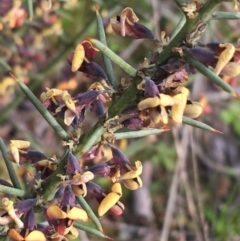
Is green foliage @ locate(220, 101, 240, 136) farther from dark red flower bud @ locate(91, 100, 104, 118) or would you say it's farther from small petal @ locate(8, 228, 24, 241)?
small petal @ locate(8, 228, 24, 241)

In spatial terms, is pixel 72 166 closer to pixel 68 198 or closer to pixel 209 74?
pixel 68 198

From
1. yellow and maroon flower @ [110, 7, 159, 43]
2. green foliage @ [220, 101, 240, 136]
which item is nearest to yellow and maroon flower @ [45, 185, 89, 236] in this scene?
yellow and maroon flower @ [110, 7, 159, 43]

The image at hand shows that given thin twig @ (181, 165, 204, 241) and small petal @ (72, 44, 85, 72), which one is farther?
thin twig @ (181, 165, 204, 241)

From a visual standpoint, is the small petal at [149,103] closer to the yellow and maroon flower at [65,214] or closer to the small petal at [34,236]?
the yellow and maroon flower at [65,214]

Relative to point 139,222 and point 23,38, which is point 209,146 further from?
point 23,38

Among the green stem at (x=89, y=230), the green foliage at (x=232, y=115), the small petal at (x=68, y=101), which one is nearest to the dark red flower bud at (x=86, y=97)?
the small petal at (x=68, y=101)

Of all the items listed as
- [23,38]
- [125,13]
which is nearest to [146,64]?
[125,13]

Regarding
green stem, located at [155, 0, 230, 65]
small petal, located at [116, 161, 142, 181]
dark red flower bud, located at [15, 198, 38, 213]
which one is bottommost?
small petal, located at [116, 161, 142, 181]
